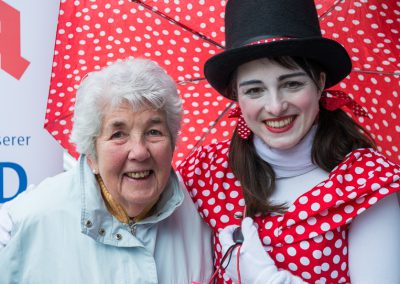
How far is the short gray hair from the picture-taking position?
5.93 feet

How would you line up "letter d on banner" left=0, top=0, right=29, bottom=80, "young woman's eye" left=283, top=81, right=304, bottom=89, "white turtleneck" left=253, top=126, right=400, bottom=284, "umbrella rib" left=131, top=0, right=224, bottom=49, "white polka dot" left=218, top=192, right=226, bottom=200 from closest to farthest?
"white turtleneck" left=253, top=126, right=400, bottom=284 → "young woman's eye" left=283, top=81, right=304, bottom=89 → "white polka dot" left=218, top=192, right=226, bottom=200 → "umbrella rib" left=131, top=0, right=224, bottom=49 → "letter d on banner" left=0, top=0, right=29, bottom=80

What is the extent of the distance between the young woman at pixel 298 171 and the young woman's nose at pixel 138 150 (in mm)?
355

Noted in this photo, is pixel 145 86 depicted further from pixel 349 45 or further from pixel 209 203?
pixel 349 45

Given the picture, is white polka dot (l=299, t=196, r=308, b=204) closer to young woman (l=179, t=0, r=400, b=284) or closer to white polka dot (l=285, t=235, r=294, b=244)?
young woman (l=179, t=0, r=400, b=284)

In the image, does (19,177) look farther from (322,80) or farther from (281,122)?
(322,80)

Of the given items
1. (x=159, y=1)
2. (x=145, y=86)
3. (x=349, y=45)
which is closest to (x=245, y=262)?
(x=145, y=86)

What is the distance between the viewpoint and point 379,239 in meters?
1.74

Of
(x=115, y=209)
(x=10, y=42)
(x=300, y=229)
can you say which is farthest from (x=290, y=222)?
(x=10, y=42)

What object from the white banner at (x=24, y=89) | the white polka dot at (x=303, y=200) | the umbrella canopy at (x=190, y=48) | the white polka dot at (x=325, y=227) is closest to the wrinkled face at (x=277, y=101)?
the white polka dot at (x=303, y=200)

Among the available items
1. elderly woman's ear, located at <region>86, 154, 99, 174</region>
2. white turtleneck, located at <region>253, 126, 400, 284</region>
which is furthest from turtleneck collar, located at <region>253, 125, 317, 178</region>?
elderly woman's ear, located at <region>86, 154, 99, 174</region>

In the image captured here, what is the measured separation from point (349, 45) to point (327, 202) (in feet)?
2.53

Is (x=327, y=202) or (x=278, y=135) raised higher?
(x=278, y=135)

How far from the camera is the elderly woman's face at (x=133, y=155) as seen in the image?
1814mm

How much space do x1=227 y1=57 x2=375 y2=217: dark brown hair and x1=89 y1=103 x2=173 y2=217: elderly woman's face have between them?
0.28 meters
